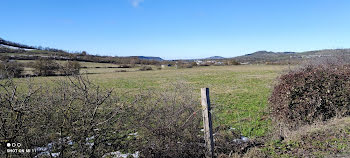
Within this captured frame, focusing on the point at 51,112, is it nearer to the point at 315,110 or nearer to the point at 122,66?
the point at 315,110

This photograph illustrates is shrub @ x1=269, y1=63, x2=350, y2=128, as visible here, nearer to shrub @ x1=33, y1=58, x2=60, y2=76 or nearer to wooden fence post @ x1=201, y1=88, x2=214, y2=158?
wooden fence post @ x1=201, y1=88, x2=214, y2=158

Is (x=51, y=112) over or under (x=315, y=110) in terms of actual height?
over

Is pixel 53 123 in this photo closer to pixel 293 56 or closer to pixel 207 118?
pixel 207 118

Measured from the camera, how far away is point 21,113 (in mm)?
2904

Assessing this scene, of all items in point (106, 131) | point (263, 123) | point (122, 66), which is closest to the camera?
point (106, 131)

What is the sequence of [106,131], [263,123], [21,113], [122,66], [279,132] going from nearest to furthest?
[21,113] < [106,131] < [279,132] < [263,123] < [122,66]

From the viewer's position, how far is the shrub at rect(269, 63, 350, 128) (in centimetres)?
552

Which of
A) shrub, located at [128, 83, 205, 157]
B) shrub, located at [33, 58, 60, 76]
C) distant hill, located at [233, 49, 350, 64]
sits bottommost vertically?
shrub, located at [128, 83, 205, 157]

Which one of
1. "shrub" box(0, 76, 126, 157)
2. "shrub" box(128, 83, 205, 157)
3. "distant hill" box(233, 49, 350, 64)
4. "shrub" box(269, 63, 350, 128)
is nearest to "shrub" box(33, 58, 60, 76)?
"shrub" box(0, 76, 126, 157)

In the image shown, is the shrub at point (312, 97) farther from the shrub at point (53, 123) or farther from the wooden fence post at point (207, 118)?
the shrub at point (53, 123)

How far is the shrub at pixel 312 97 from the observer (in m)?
5.52

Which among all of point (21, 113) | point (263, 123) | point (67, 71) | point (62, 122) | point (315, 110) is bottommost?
point (263, 123)

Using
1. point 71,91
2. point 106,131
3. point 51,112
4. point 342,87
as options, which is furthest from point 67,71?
point 342,87

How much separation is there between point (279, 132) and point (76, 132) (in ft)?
15.9
